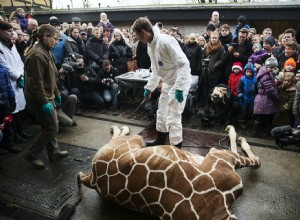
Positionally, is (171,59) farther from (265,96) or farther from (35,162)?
(35,162)

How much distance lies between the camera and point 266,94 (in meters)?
5.37

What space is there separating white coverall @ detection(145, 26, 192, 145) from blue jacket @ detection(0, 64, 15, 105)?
251 cm

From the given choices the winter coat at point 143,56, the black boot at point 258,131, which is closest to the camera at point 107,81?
the winter coat at point 143,56

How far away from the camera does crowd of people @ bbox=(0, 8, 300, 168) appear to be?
3.99 meters

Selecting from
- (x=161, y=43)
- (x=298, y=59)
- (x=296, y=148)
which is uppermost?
(x=161, y=43)

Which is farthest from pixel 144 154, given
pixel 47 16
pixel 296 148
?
pixel 47 16

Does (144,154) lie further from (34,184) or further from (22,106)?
(22,106)

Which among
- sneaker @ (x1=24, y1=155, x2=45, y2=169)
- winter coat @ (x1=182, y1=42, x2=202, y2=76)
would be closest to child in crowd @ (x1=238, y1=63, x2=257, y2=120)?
winter coat @ (x1=182, y1=42, x2=202, y2=76)

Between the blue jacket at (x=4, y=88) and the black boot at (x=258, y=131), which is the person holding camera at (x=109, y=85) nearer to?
the blue jacket at (x=4, y=88)

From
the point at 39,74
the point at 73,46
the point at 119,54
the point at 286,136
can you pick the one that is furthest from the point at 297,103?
the point at 73,46

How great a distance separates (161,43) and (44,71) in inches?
72.5

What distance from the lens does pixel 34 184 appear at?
384 cm

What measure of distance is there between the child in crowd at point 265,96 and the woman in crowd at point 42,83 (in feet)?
13.3

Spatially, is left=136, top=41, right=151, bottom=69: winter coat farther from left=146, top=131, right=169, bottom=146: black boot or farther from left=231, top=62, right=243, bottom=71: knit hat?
left=146, top=131, right=169, bottom=146: black boot
